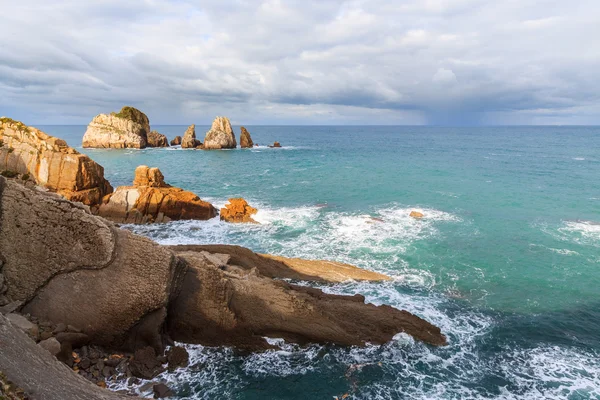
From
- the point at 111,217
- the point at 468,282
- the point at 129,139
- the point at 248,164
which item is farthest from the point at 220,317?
the point at 129,139

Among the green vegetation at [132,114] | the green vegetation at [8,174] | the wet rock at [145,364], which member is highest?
the green vegetation at [132,114]

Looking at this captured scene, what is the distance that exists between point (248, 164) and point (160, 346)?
2657 inches

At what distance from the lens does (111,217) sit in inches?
1328

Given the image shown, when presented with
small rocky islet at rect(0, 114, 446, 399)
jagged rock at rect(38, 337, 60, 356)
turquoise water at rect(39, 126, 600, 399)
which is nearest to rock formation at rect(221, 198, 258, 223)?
turquoise water at rect(39, 126, 600, 399)

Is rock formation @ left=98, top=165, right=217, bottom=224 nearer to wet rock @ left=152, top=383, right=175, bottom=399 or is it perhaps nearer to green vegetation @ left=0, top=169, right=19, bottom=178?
green vegetation @ left=0, top=169, right=19, bottom=178

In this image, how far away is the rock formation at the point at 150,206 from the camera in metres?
33.7

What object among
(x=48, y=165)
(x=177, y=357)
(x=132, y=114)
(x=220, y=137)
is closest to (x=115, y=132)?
(x=132, y=114)

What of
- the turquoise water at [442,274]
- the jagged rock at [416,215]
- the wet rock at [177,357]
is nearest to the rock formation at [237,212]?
the turquoise water at [442,274]

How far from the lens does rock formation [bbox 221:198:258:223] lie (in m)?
35.3

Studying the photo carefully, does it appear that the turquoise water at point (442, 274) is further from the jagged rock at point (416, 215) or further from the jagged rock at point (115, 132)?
the jagged rock at point (115, 132)

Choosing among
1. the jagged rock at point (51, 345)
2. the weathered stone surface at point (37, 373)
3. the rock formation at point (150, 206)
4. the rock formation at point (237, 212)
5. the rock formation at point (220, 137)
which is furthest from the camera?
the rock formation at point (220, 137)

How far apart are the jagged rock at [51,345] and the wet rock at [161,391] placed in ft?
11.8

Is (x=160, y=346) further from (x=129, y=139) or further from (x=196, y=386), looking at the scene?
(x=129, y=139)

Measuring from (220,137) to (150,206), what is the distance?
8279 cm
